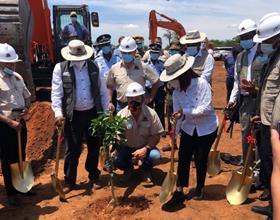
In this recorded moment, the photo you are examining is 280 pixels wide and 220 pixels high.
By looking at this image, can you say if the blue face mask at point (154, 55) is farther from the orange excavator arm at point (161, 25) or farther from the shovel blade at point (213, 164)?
the orange excavator arm at point (161, 25)

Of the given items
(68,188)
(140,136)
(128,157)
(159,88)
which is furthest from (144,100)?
(159,88)

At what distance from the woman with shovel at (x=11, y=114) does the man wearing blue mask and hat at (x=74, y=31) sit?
220 inches

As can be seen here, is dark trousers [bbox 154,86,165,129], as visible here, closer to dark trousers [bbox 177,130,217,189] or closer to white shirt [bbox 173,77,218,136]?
dark trousers [bbox 177,130,217,189]

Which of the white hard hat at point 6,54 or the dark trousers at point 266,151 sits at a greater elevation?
the white hard hat at point 6,54

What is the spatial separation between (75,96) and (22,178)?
1246 millimetres

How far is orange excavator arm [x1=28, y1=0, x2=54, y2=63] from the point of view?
1127 cm

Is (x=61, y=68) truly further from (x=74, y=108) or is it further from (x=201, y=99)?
(x=201, y=99)

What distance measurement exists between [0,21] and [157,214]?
17.7 feet

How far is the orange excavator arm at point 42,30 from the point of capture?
1127cm

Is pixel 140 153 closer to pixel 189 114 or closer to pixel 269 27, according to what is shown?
pixel 189 114

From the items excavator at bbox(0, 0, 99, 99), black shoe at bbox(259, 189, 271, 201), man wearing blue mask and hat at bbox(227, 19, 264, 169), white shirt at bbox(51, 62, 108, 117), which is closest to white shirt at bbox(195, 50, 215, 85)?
man wearing blue mask and hat at bbox(227, 19, 264, 169)

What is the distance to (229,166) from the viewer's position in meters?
6.33

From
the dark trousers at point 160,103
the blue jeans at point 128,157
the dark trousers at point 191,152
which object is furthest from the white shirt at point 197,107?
the dark trousers at point 160,103

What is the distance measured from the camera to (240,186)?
4859 millimetres
